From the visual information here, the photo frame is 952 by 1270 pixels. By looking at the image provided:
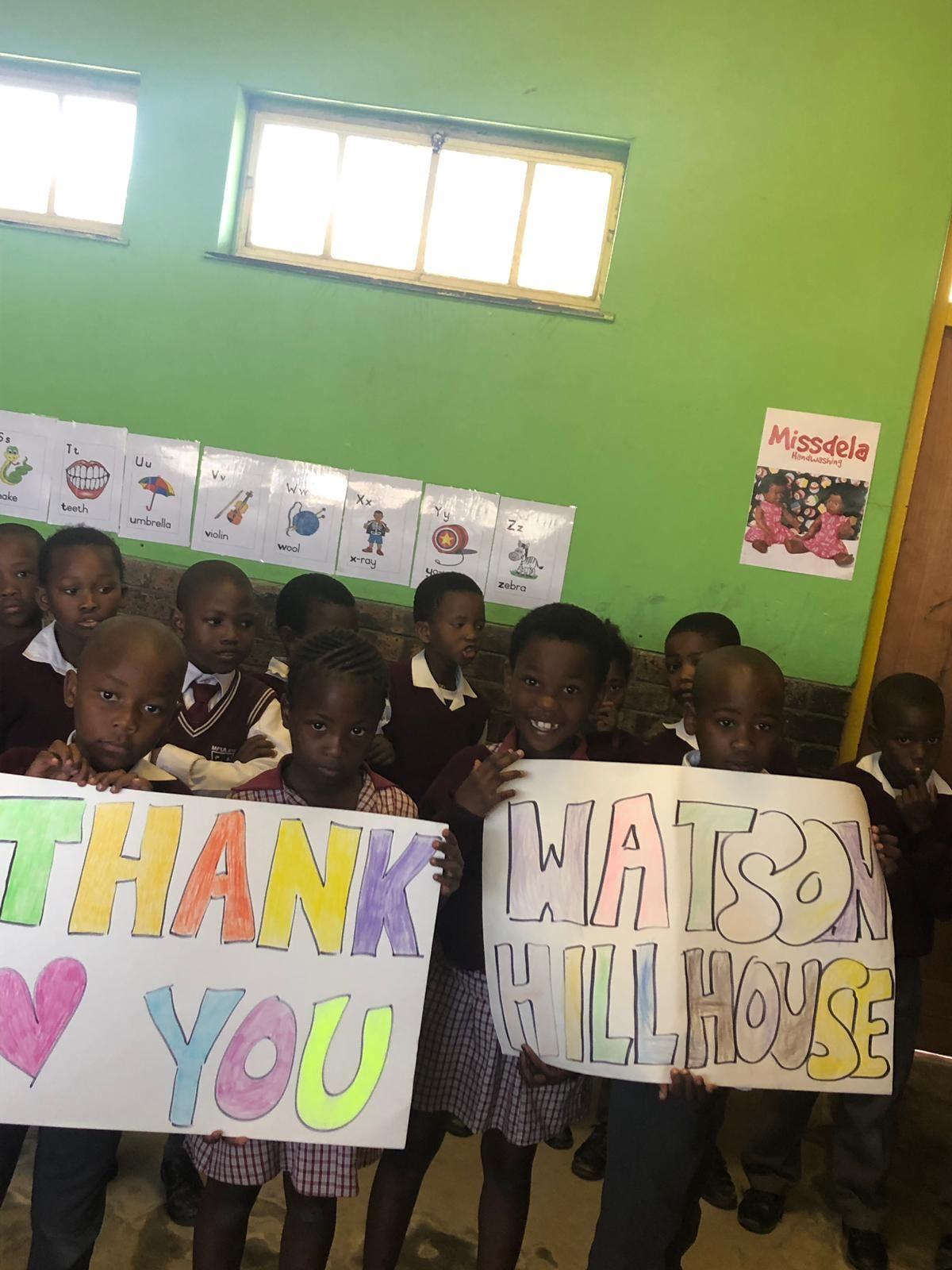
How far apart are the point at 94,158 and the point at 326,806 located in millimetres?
2984

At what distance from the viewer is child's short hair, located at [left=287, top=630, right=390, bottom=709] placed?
1.62 m

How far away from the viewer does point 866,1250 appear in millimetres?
2303

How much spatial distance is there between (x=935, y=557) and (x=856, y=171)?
133 centimetres

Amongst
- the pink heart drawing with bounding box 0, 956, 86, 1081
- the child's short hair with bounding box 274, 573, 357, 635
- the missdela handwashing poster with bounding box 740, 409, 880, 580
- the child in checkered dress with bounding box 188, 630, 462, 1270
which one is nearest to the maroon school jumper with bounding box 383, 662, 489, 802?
the child's short hair with bounding box 274, 573, 357, 635

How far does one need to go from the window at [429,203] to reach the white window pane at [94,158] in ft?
1.55

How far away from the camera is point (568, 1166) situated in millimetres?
2525

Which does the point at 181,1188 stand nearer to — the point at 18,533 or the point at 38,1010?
the point at 38,1010

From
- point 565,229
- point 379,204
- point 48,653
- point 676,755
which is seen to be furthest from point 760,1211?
point 379,204

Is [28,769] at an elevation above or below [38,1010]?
above

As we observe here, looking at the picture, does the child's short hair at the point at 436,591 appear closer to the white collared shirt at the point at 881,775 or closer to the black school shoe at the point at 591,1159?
the white collared shirt at the point at 881,775

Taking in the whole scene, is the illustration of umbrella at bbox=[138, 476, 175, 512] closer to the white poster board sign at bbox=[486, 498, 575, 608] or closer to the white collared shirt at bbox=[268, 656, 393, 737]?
the white collared shirt at bbox=[268, 656, 393, 737]

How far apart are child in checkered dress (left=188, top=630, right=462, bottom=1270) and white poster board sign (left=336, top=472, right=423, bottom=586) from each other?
1.72 metres

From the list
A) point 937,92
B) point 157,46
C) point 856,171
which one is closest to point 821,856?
point 856,171

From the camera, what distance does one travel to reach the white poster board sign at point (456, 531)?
3326mm
